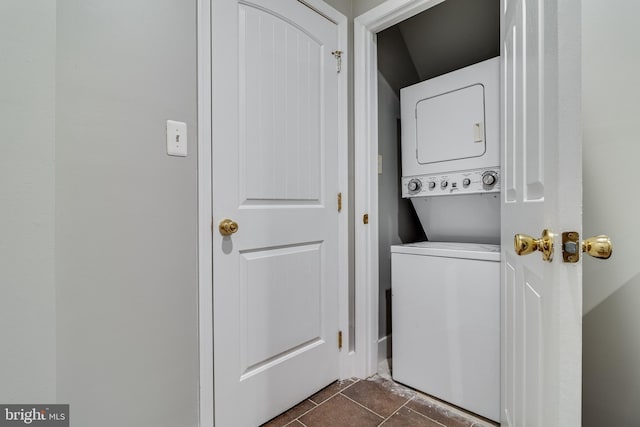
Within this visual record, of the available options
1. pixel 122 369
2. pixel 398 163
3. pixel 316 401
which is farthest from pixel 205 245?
pixel 398 163

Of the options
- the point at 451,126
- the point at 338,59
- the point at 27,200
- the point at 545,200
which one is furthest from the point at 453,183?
the point at 27,200

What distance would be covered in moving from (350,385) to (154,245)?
Result: 1.31m

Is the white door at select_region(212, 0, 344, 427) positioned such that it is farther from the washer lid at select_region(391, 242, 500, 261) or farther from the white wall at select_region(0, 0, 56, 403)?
the white wall at select_region(0, 0, 56, 403)

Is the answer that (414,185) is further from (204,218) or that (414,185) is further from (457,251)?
(204,218)

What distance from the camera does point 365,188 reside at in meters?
1.78

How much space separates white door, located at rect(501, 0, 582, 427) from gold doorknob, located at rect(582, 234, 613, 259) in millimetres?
31

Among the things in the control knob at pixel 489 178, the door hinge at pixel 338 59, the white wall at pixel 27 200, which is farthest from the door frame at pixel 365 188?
the white wall at pixel 27 200

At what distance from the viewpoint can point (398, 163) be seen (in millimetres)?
2168

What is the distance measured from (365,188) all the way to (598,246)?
1.28m

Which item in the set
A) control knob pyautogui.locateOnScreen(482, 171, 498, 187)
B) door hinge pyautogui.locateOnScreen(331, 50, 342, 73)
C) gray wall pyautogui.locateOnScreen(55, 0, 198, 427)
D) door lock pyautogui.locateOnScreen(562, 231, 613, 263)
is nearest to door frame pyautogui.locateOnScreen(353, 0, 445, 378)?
door hinge pyautogui.locateOnScreen(331, 50, 342, 73)

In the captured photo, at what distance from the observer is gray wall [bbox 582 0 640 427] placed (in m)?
1.03

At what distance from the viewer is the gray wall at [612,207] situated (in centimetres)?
103

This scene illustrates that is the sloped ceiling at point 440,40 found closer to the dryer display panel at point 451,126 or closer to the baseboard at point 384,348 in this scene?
the dryer display panel at point 451,126

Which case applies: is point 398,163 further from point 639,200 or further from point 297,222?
point 639,200
